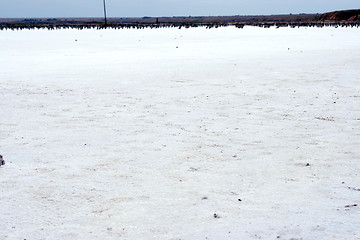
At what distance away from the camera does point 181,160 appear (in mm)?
5625

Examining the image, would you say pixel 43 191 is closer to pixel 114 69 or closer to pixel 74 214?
pixel 74 214

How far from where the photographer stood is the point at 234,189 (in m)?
4.65

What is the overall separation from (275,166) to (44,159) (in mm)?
2843

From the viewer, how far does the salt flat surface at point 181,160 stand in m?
3.94

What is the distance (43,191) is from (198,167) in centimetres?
177

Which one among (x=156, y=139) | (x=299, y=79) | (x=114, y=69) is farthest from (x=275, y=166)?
(x=114, y=69)

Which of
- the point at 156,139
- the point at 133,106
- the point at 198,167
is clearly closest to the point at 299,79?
the point at 133,106

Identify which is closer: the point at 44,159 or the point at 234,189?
the point at 234,189

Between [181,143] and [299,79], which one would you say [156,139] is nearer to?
[181,143]

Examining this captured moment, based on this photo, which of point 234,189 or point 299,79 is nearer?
point 234,189

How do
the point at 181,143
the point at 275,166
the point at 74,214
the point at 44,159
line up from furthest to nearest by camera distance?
1. the point at 181,143
2. the point at 44,159
3. the point at 275,166
4. the point at 74,214

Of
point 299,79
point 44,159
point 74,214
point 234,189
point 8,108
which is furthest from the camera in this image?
point 299,79

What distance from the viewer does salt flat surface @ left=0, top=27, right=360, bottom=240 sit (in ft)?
12.9

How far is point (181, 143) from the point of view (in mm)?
6348
